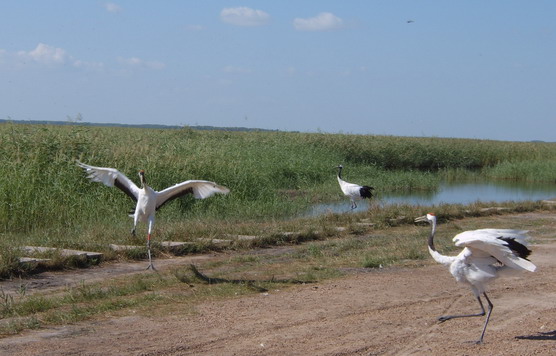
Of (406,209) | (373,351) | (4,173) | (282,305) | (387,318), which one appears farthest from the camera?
(406,209)

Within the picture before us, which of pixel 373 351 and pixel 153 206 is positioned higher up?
pixel 153 206

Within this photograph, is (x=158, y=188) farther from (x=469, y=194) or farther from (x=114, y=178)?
(x=469, y=194)

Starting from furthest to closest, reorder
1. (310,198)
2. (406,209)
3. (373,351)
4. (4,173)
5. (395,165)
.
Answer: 1. (395,165)
2. (310,198)
3. (406,209)
4. (4,173)
5. (373,351)

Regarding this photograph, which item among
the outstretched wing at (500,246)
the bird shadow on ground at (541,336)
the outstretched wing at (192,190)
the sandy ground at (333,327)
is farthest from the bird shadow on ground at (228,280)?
the bird shadow on ground at (541,336)

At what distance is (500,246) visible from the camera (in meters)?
6.68

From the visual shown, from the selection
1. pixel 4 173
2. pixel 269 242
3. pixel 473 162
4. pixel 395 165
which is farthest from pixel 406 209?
pixel 473 162

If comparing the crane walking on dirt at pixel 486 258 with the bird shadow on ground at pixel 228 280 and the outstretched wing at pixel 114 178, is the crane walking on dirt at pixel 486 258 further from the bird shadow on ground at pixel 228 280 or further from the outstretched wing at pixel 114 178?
the outstretched wing at pixel 114 178

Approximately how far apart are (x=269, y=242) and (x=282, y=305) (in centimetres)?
454

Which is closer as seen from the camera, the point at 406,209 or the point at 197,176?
the point at 406,209

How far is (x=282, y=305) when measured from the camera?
7.71 metres

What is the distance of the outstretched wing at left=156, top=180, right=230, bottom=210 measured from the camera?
10.9 metres

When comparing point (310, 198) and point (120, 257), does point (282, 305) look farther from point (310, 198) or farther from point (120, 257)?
point (310, 198)

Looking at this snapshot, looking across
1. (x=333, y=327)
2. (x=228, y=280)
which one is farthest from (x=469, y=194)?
(x=333, y=327)

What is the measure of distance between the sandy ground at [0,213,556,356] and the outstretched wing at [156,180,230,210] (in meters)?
2.81
